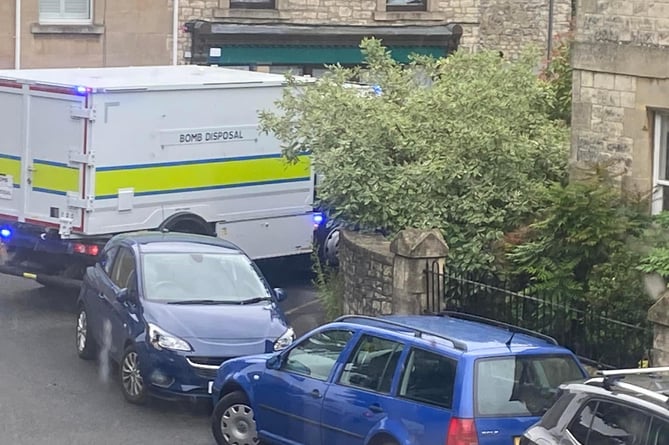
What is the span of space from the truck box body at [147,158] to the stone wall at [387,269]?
283 cm

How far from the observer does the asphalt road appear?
12.2m

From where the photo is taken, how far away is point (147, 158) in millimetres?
17344

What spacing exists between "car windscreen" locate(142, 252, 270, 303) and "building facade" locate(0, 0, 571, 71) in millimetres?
13006

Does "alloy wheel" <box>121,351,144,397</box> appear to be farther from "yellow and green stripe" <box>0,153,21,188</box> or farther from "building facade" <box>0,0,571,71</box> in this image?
"building facade" <box>0,0,571,71</box>

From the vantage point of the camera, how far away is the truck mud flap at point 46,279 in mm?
17250

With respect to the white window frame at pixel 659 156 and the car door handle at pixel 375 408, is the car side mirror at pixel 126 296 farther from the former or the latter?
the white window frame at pixel 659 156

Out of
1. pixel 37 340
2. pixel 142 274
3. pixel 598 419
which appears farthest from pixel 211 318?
pixel 598 419

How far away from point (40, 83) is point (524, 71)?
6107mm

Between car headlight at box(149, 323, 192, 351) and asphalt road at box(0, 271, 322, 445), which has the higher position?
car headlight at box(149, 323, 192, 351)

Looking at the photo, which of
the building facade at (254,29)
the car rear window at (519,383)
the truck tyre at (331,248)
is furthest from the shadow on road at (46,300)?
the car rear window at (519,383)

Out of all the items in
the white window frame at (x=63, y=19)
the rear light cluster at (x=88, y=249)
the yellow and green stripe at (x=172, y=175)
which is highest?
the white window frame at (x=63, y=19)

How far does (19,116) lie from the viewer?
1744 cm

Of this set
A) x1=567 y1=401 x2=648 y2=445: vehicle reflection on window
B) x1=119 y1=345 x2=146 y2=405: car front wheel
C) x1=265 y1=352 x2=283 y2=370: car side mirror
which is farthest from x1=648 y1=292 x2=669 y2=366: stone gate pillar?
x1=119 y1=345 x2=146 y2=405: car front wheel

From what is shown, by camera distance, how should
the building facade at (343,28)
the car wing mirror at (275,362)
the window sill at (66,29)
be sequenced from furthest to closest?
the building facade at (343,28) < the window sill at (66,29) < the car wing mirror at (275,362)
